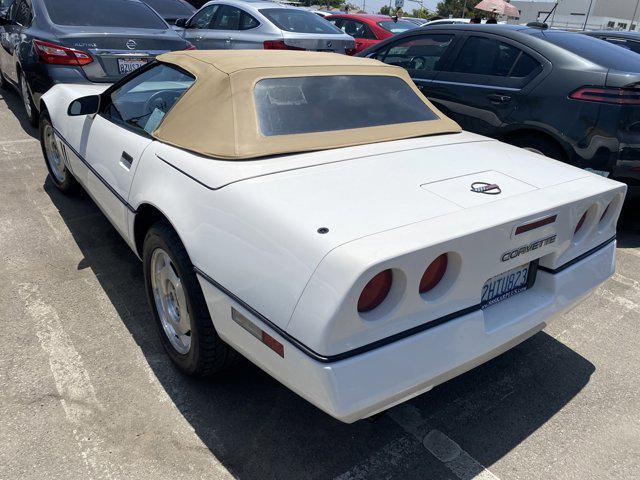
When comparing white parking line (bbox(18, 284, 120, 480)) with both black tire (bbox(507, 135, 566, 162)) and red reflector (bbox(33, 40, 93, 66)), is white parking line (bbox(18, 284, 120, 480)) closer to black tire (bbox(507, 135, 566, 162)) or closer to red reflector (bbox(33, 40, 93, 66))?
red reflector (bbox(33, 40, 93, 66))

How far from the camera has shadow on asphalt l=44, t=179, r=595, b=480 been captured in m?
2.18

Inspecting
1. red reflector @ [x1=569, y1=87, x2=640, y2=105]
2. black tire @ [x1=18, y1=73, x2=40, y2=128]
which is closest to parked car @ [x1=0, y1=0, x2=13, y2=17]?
black tire @ [x1=18, y1=73, x2=40, y2=128]

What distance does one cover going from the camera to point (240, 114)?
246 cm

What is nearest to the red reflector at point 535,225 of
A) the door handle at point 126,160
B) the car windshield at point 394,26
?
the door handle at point 126,160

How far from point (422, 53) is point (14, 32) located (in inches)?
185

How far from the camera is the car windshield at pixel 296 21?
804 centimetres

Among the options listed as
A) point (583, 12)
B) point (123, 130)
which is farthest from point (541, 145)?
point (583, 12)

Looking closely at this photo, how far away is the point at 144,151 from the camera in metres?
2.69

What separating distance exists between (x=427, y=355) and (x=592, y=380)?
1.39 m

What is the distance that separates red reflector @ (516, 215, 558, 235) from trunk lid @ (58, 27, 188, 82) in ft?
15.3

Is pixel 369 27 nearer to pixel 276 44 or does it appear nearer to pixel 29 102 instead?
pixel 276 44

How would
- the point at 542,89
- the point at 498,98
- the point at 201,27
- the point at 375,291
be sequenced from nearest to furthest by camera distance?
1. the point at 375,291
2. the point at 542,89
3. the point at 498,98
4. the point at 201,27

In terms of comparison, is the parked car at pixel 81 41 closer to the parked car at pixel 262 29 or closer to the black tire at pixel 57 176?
the black tire at pixel 57 176

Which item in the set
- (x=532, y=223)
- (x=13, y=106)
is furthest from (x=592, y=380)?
(x=13, y=106)
